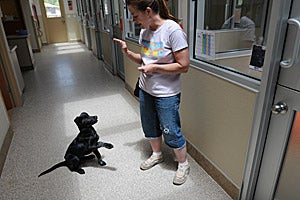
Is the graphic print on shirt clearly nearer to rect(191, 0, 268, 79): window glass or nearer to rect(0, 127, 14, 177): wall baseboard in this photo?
rect(191, 0, 268, 79): window glass

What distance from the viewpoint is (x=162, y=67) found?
1.32 metres

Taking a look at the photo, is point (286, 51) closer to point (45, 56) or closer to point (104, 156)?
point (104, 156)

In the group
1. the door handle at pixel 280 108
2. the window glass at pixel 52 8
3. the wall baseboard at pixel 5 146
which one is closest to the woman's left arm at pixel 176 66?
the door handle at pixel 280 108

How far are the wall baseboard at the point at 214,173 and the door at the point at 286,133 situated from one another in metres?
0.19

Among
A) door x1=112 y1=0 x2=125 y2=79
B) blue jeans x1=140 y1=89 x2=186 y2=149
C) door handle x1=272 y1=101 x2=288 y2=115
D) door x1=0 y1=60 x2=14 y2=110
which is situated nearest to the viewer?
door handle x1=272 y1=101 x2=288 y2=115

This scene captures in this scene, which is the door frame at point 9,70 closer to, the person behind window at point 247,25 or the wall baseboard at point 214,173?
the wall baseboard at point 214,173

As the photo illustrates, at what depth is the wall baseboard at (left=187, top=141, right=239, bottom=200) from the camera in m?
1.49

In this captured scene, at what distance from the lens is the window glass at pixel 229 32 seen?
126cm

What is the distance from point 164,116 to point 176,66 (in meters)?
0.36

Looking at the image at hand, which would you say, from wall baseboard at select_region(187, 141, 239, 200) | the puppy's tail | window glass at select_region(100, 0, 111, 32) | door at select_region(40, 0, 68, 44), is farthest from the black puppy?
door at select_region(40, 0, 68, 44)

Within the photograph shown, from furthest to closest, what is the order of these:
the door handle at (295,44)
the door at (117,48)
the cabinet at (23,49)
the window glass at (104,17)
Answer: the cabinet at (23,49), the window glass at (104,17), the door at (117,48), the door handle at (295,44)

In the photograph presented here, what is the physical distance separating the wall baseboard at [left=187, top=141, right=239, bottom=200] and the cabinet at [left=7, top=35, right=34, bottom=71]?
15.3 feet

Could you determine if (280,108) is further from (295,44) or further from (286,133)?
(295,44)

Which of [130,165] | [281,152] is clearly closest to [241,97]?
[281,152]
